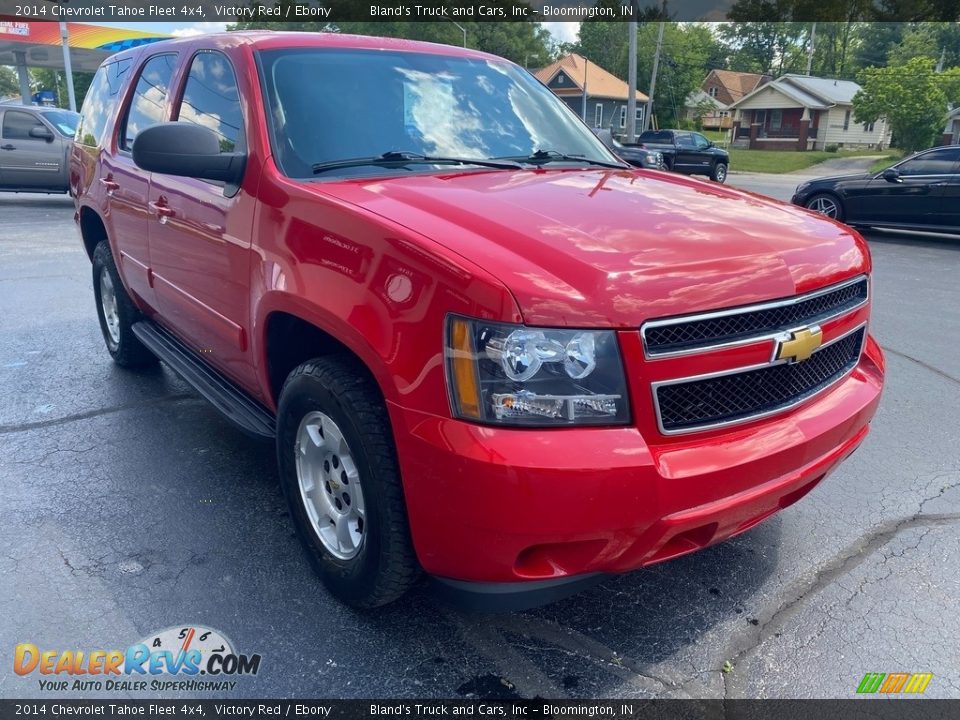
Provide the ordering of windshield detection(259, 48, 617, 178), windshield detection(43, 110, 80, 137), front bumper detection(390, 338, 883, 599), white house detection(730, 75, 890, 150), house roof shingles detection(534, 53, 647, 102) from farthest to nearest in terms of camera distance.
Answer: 1. house roof shingles detection(534, 53, 647, 102)
2. white house detection(730, 75, 890, 150)
3. windshield detection(43, 110, 80, 137)
4. windshield detection(259, 48, 617, 178)
5. front bumper detection(390, 338, 883, 599)

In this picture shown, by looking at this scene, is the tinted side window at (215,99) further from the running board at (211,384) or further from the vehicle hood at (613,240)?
the running board at (211,384)

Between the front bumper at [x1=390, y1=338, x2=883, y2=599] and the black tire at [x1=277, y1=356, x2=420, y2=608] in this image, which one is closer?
the front bumper at [x1=390, y1=338, x2=883, y2=599]

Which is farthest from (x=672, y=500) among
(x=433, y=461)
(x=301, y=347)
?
(x=301, y=347)

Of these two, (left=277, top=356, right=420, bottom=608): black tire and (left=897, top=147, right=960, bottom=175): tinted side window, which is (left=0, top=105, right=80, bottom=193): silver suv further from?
(left=897, top=147, right=960, bottom=175): tinted side window

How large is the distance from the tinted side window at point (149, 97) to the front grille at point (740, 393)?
3.21m

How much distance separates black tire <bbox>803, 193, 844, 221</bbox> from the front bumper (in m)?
11.9

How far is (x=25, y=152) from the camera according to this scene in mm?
14484

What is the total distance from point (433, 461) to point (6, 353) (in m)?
4.98

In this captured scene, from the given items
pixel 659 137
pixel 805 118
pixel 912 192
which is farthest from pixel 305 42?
pixel 805 118

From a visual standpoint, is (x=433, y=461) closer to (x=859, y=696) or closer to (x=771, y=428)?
(x=771, y=428)

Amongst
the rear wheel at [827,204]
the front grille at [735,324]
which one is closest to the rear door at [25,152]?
the rear wheel at [827,204]

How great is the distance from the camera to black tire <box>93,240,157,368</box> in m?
4.83

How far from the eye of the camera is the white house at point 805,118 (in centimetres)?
5656

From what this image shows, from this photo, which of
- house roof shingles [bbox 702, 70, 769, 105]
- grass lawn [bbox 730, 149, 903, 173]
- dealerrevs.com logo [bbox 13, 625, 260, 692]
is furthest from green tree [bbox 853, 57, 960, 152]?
dealerrevs.com logo [bbox 13, 625, 260, 692]
